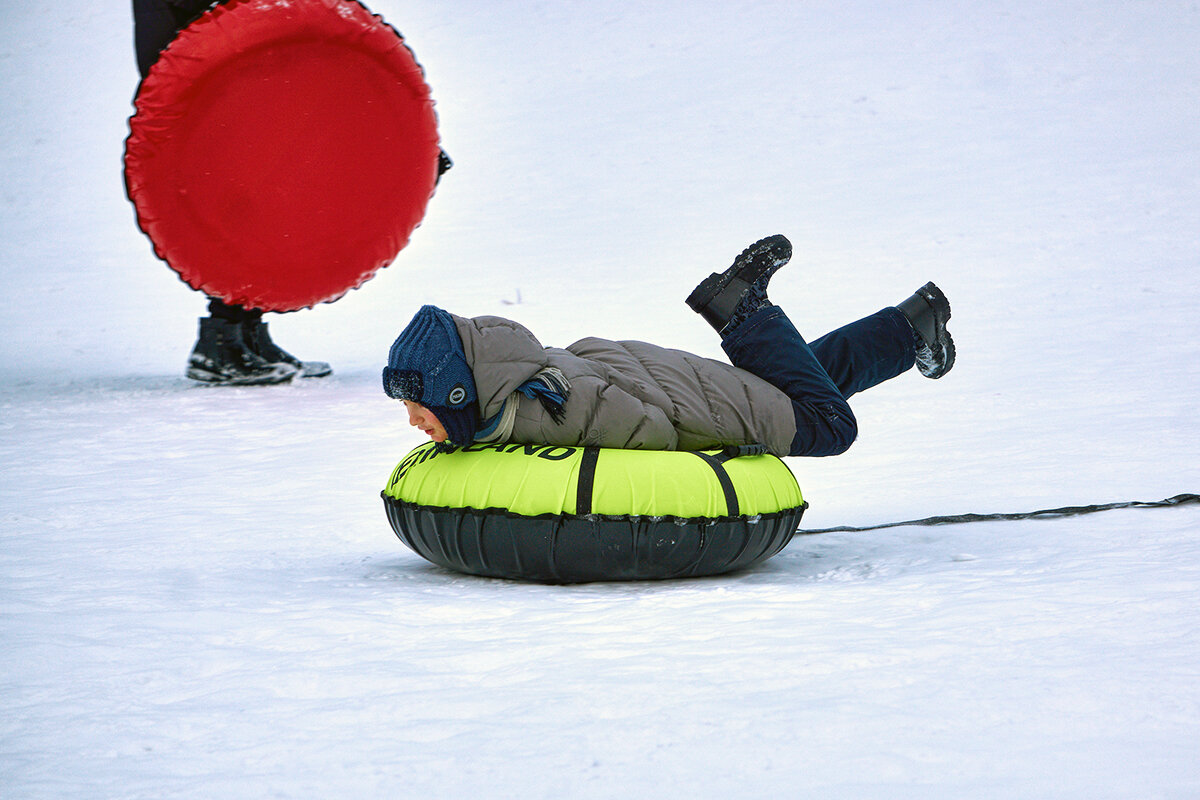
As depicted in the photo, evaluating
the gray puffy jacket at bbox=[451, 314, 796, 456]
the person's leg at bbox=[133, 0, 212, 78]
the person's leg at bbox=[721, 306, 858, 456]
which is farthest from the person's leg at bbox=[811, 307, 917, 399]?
the person's leg at bbox=[133, 0, 212, 78]

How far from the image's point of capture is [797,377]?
2.71 m

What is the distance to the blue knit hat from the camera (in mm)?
2328

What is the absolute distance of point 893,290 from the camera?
5809 millimetres

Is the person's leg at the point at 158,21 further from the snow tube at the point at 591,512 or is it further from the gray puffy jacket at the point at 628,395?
the snow tube at the point at 591,512

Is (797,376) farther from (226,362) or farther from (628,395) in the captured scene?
(226,362)

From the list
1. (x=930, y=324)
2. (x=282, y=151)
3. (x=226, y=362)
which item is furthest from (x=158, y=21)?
(x=930, y=324)

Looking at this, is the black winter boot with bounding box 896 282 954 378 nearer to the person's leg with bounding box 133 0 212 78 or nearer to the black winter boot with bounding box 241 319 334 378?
the black winter boot with bounding box 241 319 334 378

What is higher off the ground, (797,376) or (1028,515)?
(797,376)

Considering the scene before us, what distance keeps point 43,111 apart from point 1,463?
7.29 m

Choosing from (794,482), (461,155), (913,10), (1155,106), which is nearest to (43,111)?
(461,155)

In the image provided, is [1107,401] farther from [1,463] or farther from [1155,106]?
[1155,106]

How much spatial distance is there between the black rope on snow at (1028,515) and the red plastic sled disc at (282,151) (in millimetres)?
2562

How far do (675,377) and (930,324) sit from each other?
785 mm

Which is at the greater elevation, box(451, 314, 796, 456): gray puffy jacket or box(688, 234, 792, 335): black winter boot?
box(688, 234, 792, 335): black winter boot
